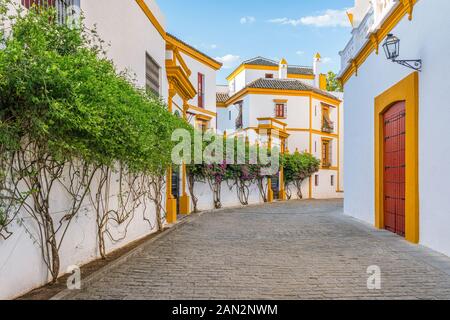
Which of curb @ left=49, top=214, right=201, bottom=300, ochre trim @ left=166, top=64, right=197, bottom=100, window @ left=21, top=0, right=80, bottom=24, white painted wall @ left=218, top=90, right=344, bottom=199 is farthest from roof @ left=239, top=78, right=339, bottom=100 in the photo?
window @ left=21, top=0, right=80, bottom=24

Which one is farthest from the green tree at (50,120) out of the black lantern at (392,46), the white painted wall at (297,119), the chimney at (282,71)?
the chimney at (282,71)

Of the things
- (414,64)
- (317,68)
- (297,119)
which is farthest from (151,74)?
(317,68)

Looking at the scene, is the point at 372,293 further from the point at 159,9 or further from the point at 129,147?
the point at 159,9

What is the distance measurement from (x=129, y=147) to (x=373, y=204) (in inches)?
294

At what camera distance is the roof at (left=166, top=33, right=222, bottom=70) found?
77.2 ft

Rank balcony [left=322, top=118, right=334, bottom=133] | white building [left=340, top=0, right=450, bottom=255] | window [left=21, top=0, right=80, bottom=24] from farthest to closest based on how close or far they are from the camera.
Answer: balcony [left=322, top=118, right=334, bottom=133]
white building [left=340, top=0, right=450, bottom=255]
window [left=21, top=0, right=80, bottom=24]

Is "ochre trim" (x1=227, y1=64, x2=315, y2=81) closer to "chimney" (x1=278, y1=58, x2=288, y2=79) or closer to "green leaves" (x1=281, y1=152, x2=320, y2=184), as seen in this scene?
"chimney" (x1=278, y1=58, x2=288, y2=79)

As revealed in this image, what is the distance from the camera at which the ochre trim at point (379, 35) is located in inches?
339

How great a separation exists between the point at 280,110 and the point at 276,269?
29.2m

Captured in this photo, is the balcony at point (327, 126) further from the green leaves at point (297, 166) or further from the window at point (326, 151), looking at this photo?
the green leaves at point (297, 166)

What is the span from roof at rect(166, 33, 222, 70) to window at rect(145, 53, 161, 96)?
1093cm

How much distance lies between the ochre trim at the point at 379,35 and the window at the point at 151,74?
17.9ft
